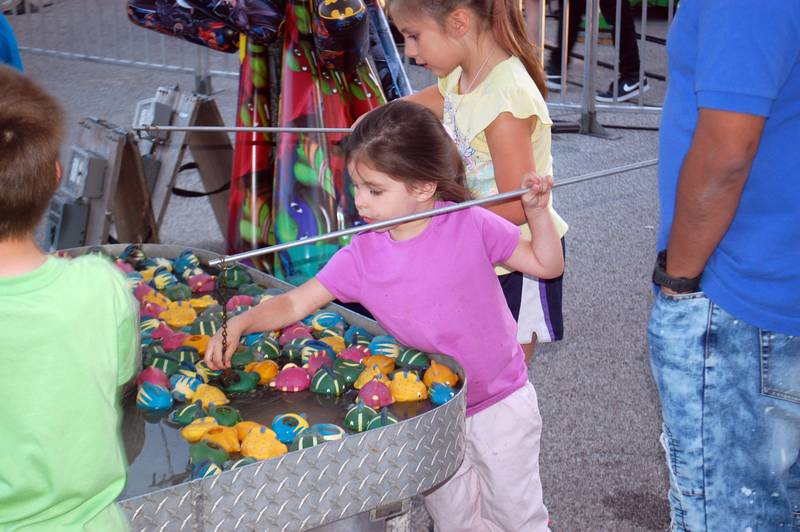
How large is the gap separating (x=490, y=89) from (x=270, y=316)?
647 millimetres

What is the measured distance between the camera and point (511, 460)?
2000mm

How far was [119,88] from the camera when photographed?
6.82m

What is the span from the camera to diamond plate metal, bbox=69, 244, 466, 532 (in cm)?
146

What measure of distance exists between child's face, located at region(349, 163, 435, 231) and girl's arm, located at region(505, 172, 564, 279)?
0.21 m

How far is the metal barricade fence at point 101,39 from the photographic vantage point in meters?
7.26

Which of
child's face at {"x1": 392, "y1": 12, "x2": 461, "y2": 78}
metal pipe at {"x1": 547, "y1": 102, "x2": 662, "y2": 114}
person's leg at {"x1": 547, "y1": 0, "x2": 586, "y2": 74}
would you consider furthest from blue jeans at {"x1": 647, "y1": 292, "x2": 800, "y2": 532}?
person's leg at {"x1": 547, "y1": 0, "x2": 586, "y2": 74}

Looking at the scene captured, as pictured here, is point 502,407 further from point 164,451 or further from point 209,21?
point 209,21

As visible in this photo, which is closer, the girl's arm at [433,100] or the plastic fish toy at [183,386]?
the plastic fish toy at [183,386]

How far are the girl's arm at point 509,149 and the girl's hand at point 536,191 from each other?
213 millimetres

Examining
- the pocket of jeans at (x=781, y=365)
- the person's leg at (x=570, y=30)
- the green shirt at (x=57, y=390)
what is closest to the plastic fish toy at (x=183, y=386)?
the green shirt at (x=57, y=390)

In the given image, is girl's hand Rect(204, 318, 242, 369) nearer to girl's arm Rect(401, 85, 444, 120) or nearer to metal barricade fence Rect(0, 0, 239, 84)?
girl's arm Rect(401, 85, 444, 120)

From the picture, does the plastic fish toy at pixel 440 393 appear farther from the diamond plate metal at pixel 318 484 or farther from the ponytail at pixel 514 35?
the ponytail at pixel 514 35

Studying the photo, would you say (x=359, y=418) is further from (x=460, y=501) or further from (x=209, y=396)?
(x=460, y=501)

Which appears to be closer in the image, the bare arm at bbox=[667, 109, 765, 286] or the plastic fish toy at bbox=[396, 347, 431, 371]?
the bare arm at bbox=[667, 109, 765, 286]
